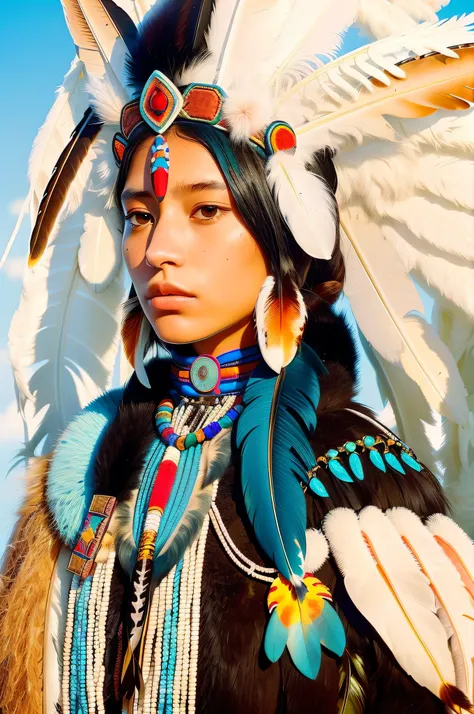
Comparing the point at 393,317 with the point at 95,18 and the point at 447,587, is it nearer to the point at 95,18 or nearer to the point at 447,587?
the point at 447,587

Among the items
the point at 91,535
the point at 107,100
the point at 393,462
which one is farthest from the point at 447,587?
the point at 107,100

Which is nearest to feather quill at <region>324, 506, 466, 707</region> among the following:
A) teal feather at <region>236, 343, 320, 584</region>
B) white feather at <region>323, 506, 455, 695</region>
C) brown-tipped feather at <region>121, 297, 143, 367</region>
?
white feather at <region>323, 506, 455, 695</region>

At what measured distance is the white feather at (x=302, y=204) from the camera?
2.06m

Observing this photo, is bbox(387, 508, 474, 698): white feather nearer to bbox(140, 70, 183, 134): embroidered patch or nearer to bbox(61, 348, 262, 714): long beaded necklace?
bbox(61, 348, 262, 714): long beaded necklace

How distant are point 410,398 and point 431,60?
99 centimetres

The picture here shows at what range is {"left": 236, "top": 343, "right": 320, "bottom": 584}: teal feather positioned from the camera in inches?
70.3

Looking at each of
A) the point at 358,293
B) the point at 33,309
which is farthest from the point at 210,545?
the point at 33,309

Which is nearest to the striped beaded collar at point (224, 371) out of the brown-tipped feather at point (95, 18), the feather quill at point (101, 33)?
the feather quill at point (101, 33)

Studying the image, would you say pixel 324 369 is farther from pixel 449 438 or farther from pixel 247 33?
pixel 247 33

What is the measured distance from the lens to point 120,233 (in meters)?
2.60

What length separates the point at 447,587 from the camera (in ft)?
5.82

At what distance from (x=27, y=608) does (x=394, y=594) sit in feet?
3.30

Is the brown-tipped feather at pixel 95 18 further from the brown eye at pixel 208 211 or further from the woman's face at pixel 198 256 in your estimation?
the brown eye at pixel 208 211

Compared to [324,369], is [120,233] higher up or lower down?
higher up
